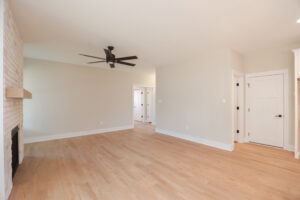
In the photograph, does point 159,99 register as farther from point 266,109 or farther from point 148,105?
point 266,109

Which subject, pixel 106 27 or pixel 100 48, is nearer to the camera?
pixel 106 27

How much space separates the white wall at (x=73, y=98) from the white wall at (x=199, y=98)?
193 cm

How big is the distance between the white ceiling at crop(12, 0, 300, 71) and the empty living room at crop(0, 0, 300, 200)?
0.02 metres

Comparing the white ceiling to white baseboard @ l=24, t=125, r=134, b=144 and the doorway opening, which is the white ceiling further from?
the doorway opening

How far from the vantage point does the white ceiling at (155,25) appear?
6.62 ft

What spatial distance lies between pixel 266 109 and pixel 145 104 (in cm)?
565

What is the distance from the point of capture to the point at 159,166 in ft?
8.91

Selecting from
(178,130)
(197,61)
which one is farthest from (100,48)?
(178,130)

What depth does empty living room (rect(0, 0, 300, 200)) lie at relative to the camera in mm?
1996

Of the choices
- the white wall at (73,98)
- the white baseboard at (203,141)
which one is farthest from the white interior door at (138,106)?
the white baseboard at (203,141)

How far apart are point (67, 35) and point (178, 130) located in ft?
13.8

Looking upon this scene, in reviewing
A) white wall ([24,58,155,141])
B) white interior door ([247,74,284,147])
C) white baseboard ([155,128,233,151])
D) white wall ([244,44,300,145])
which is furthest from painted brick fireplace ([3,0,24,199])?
white interior door ([247,74,284,147])

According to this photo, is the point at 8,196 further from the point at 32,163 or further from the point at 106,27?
the point at 106,27

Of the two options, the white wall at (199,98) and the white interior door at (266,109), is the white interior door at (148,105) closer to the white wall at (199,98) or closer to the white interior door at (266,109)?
the white wall at (199,98)
